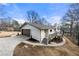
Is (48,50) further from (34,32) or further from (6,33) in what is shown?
(6,33)

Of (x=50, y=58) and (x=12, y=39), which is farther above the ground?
(x=12, y=39)

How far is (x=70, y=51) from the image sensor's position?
66.1 inches

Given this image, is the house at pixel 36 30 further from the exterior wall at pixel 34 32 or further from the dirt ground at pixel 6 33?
the dirt ground at pixel 6 33

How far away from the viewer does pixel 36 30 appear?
1.71 meters

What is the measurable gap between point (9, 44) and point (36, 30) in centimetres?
35

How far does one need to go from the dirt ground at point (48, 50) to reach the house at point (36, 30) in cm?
12

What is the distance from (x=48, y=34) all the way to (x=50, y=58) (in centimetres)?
28

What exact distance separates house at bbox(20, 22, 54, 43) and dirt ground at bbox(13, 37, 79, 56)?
12 centimetres

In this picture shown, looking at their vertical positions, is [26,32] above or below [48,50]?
above

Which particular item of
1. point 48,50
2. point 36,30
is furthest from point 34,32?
point 48,50

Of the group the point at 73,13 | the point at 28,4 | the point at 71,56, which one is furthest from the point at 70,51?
the point at 28,4

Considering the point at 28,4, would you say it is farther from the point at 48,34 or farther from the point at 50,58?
the point at 50,58

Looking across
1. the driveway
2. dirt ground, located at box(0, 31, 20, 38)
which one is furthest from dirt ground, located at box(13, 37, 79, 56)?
dirt ground, located at box(0, 31, 20, 38)

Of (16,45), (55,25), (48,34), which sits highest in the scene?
(55,25)
